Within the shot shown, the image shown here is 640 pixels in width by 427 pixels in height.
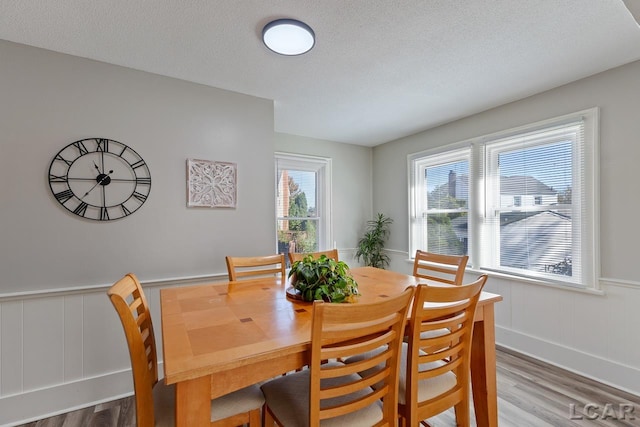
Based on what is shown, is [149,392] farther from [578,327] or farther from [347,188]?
[347,188]

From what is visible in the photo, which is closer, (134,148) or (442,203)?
(134,148)

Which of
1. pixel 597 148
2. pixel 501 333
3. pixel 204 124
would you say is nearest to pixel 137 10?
pixel 204 124

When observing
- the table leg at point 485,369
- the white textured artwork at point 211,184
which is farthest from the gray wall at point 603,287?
the white textured artwork at point 211,184

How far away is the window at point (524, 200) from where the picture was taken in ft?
7.95

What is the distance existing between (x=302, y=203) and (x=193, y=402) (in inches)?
130

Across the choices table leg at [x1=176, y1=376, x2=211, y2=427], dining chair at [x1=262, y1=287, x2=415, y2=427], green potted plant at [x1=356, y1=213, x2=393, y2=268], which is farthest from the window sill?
table leg at [x1=176, y1=376, x2=211, y2=427]

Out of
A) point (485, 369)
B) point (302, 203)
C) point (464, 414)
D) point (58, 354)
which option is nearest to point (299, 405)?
point (464, 414)

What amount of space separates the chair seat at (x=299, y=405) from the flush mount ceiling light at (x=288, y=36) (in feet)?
6.19

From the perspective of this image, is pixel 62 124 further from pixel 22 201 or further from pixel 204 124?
pixel 204 124

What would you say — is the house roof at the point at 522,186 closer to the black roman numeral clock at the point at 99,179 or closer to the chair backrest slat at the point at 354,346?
the chair backrest slat at the point at 354,346

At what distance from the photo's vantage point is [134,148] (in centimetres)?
226

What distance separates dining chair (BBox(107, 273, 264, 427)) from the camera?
1107 millimetres

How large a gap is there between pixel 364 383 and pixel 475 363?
0.92 meters

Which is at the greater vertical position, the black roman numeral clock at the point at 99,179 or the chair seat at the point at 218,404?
the black roman numeral clock at the point at 99,179
